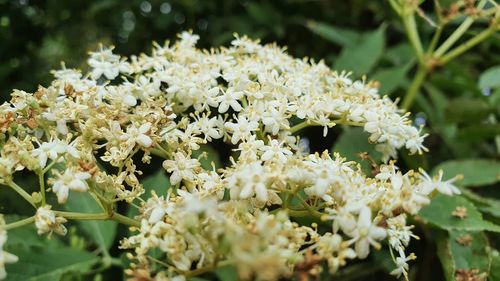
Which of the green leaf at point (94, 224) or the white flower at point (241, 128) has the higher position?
the green leaf at point (94, 224)

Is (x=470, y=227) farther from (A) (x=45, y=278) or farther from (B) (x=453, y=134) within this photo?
(A) (x=45, y=278)

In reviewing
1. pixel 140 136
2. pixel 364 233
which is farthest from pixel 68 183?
pixel 364 233

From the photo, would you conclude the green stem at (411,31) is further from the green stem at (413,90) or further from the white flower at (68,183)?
the white flower at (68,183)

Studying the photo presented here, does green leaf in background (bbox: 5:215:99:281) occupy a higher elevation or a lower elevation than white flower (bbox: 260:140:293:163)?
higher

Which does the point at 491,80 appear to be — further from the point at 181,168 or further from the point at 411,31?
the point at 181,168

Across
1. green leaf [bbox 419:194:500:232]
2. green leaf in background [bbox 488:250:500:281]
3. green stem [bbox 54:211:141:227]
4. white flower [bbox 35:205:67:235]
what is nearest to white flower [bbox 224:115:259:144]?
green stem [bbox 54:211:141:227]

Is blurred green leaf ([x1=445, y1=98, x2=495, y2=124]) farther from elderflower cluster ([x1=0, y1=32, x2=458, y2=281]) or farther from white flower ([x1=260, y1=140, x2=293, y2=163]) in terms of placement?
white flower ([x1=260, y1=140, x2=293, y2=163])

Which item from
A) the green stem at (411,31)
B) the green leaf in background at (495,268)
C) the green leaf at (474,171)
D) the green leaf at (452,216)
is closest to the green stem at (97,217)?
the green leaf at (452,216)

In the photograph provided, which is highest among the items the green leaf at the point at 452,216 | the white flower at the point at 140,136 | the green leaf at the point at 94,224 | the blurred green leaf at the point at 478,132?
the blurred green leaf at the point at 478,132

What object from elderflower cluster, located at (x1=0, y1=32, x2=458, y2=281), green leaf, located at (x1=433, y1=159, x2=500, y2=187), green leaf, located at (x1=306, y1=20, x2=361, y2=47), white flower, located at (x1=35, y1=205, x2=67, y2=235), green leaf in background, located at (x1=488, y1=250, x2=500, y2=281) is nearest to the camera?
elderflower cluster, located at (x1=0, y1=32, x2=458, y2=281)
